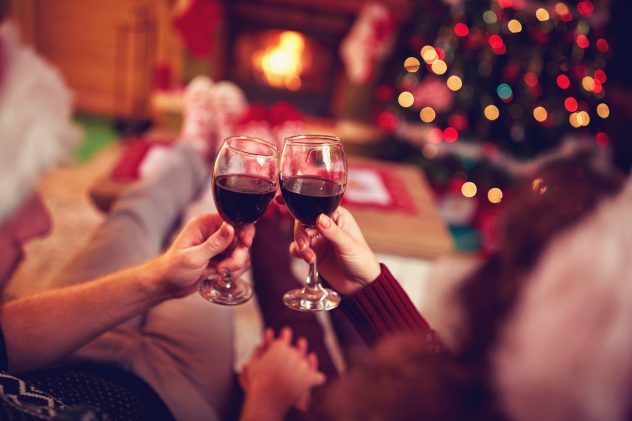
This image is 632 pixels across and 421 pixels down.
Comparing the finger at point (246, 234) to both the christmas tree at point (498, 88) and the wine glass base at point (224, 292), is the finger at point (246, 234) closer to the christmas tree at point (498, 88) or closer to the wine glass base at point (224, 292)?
the wine glass base at point (224, 292)

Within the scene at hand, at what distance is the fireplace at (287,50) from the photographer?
3.57 metres

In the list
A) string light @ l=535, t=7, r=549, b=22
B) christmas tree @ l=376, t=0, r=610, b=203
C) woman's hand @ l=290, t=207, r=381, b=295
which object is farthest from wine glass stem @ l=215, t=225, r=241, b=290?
string light @ l=535, t=7, r=549, b=22

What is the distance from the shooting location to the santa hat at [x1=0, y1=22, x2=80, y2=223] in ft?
1.38

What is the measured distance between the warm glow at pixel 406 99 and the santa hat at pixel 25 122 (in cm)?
285

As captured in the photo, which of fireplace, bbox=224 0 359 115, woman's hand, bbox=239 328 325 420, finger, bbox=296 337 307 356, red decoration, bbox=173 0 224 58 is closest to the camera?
woman's hand, bbox=239 328 325 420

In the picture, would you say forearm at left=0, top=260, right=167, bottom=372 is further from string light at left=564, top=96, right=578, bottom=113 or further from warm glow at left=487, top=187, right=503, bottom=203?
string light at left=564, top=96, right=578, bottom=113

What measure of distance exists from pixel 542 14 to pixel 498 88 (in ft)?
1.61

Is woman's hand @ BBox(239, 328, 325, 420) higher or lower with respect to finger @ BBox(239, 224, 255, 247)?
lower

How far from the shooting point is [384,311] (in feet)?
2.79

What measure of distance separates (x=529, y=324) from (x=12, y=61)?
1.64 feet

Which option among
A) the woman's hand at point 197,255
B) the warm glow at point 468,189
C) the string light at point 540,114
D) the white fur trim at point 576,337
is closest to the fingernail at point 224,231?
the woman's hand at point 197,255

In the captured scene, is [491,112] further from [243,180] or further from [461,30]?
[243,180]

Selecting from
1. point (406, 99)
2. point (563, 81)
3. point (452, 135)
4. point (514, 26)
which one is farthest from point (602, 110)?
point (406, 99)

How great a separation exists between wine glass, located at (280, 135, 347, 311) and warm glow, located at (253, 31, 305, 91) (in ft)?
10.2
